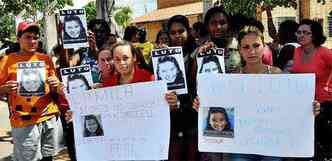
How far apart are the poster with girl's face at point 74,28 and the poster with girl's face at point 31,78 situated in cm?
44

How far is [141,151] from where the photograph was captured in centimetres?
383

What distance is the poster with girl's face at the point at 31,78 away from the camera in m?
4.33

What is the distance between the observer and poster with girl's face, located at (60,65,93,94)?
4.16m

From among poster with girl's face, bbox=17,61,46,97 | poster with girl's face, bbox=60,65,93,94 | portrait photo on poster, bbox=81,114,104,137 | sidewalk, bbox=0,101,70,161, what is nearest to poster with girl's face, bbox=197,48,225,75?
portrait photo on poster, bbox=81,114,104,137

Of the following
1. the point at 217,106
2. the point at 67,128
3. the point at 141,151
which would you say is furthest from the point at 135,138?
the point at 67,128

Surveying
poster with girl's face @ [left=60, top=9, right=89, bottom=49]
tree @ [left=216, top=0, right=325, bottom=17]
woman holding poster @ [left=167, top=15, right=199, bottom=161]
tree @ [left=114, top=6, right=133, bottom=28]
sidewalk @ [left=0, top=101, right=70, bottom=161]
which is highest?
tree @ [left=114, top=6, right=133, bottom=28]

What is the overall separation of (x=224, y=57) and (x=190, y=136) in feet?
2.53

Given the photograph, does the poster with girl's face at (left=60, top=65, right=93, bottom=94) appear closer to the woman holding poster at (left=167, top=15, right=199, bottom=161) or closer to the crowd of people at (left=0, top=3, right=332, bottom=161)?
the crowd of people at (left=0, top=3, right=332, bottom=161)

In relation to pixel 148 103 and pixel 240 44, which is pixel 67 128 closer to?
pixel 148 103

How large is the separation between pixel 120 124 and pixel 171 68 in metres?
0.54

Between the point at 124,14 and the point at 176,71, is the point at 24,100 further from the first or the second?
the point at 124,14

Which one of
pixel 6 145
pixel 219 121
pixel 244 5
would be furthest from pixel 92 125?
pixel 6 145

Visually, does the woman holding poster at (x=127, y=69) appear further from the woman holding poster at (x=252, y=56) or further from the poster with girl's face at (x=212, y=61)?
the woman holding poster at (x=252, y=56)

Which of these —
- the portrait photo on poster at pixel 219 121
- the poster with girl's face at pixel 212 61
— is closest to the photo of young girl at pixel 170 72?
the poster with girl's face at pixel 212 61
